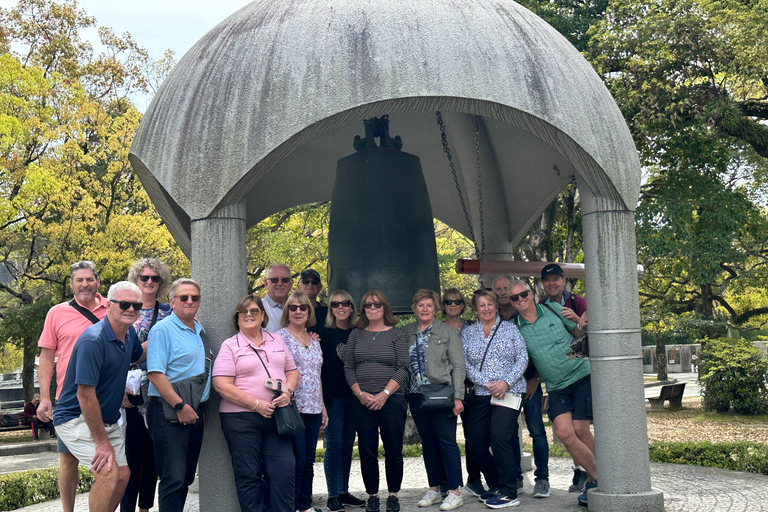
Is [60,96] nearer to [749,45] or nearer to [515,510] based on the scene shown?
[749,45]

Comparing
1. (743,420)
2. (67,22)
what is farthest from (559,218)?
(67,22)

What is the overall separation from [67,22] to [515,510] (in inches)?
857

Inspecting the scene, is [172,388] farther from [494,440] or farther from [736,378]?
[736,378]

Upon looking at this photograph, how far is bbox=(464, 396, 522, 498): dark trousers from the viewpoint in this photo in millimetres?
5922

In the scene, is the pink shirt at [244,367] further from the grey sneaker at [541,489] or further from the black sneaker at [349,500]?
the grey sneaker at [541,489]

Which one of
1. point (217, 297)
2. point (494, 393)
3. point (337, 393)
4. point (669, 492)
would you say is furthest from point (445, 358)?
point (669, 492)

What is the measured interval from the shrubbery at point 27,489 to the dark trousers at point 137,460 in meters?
3.09

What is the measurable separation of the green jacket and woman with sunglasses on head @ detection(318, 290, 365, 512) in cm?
57

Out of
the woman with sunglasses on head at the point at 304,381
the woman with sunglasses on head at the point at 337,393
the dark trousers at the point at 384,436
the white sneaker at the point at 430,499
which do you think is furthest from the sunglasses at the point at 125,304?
the white sneaker at the point at 430,499

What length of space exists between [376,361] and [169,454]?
1.70 m

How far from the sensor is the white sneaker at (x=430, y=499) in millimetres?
6098

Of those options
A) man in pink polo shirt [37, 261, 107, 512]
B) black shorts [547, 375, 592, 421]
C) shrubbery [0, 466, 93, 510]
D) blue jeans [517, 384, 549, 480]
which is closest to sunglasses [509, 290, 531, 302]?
black shorts [547, 375, 592, 421]

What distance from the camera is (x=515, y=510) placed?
584 centimetres

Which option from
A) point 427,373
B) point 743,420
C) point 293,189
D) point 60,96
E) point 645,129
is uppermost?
point 60,96
